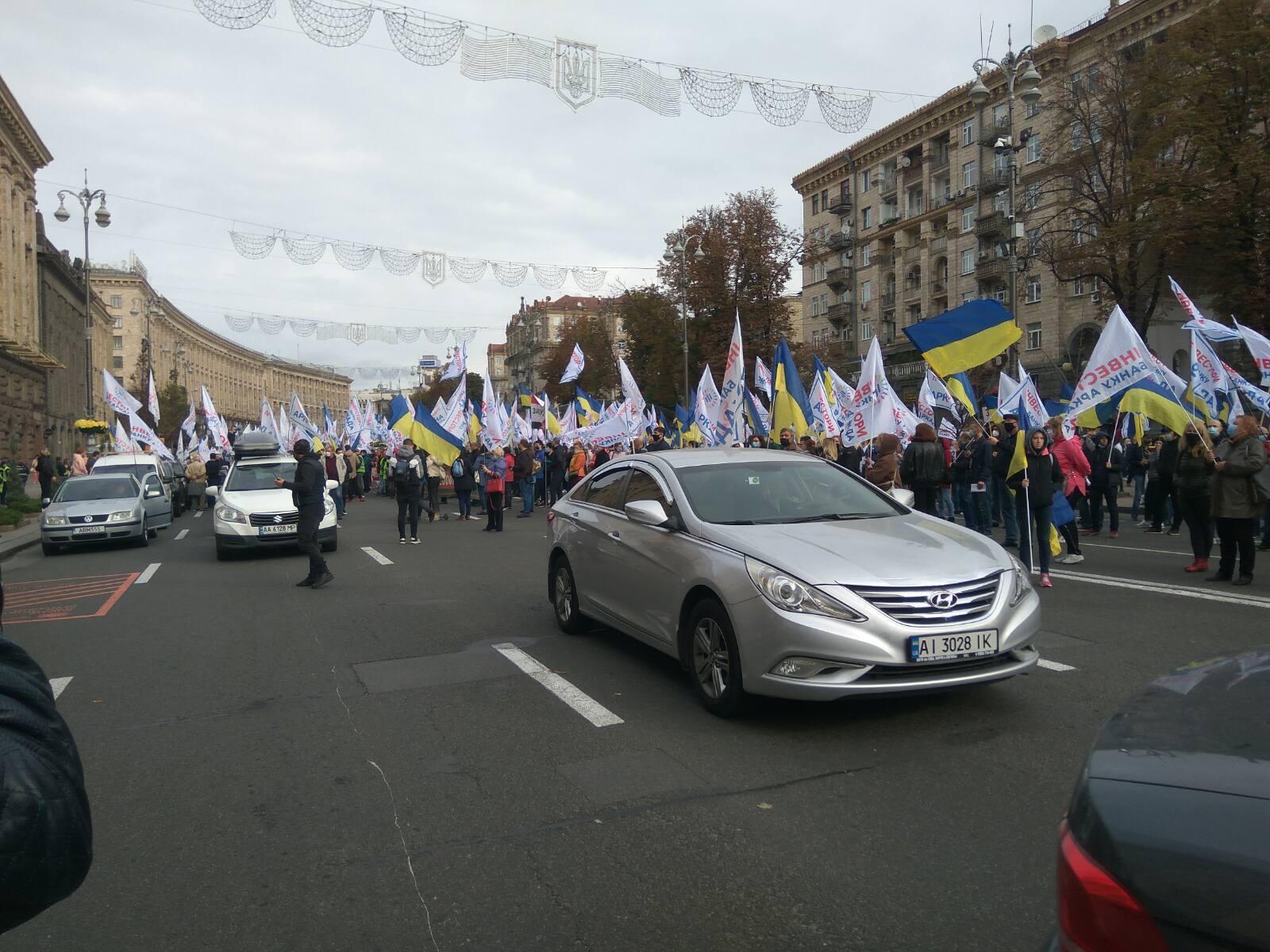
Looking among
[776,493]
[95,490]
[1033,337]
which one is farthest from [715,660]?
[1033,337]

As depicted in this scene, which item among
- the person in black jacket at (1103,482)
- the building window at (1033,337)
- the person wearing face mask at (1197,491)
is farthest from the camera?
the building window at (1033,337)

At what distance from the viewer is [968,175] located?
51625mm

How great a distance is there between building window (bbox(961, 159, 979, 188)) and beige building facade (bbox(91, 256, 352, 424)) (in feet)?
178

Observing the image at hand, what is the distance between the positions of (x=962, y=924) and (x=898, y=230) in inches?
2321

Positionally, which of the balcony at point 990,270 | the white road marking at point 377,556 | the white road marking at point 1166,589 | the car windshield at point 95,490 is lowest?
the white road marking at point 377,556

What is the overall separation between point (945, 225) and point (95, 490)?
47691 millimetres

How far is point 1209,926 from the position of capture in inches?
56.8

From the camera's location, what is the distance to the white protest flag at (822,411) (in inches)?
803

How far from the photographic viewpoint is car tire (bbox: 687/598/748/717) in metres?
5.46

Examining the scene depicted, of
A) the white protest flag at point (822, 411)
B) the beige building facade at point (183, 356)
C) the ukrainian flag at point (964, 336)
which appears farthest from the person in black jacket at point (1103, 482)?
the beige building facade at point (183, 356)

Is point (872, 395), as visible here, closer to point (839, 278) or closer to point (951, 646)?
point (951, 646)

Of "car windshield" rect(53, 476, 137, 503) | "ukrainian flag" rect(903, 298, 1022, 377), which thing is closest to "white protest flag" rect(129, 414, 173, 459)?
"car windshield" rect(53, 476, 137, 503)

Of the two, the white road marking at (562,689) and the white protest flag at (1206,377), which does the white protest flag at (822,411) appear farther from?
the white road marking at (562,689)

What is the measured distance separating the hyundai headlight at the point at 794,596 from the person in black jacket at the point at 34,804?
4097mm
